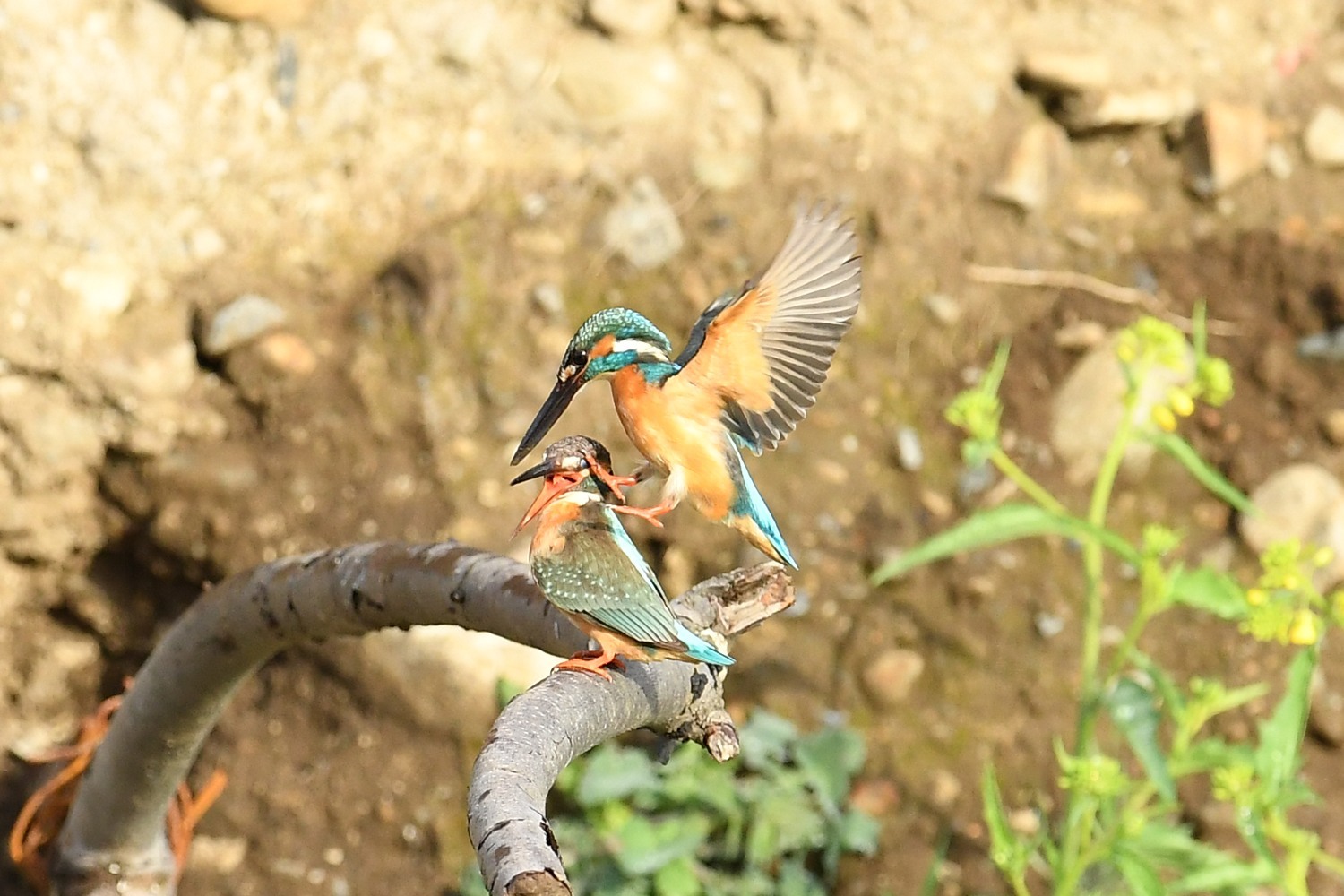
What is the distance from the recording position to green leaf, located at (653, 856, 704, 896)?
2.84m

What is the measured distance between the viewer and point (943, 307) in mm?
3758

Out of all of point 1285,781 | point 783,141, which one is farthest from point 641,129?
point 1285,781

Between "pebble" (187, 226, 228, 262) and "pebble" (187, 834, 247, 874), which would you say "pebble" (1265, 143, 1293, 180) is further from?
"pebble" (187, 834, 247, 874)

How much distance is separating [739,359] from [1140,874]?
125 centimetres

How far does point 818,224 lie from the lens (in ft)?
5.44

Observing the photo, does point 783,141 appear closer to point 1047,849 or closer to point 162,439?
point 162,439

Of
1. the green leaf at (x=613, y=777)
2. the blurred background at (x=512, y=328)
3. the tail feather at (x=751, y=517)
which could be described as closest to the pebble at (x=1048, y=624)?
the blurred background at (x=512, y=328)

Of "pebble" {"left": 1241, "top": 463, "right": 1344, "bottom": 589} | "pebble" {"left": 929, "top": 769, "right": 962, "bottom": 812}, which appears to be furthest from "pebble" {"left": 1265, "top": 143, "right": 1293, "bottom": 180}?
"pebble" {"left": 929, "top": 769, "right": 962, "bottom": 812}

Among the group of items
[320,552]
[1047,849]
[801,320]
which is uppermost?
[801,320]

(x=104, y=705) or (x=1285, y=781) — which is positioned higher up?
(x=1285, y=781)

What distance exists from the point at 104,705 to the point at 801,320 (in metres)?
2.00

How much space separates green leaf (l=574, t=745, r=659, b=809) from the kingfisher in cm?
130

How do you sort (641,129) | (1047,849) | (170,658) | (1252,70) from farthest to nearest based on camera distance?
(1252,70)
(641,129)
(1047,849)
(170,658)

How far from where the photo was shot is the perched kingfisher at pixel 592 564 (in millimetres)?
1503
